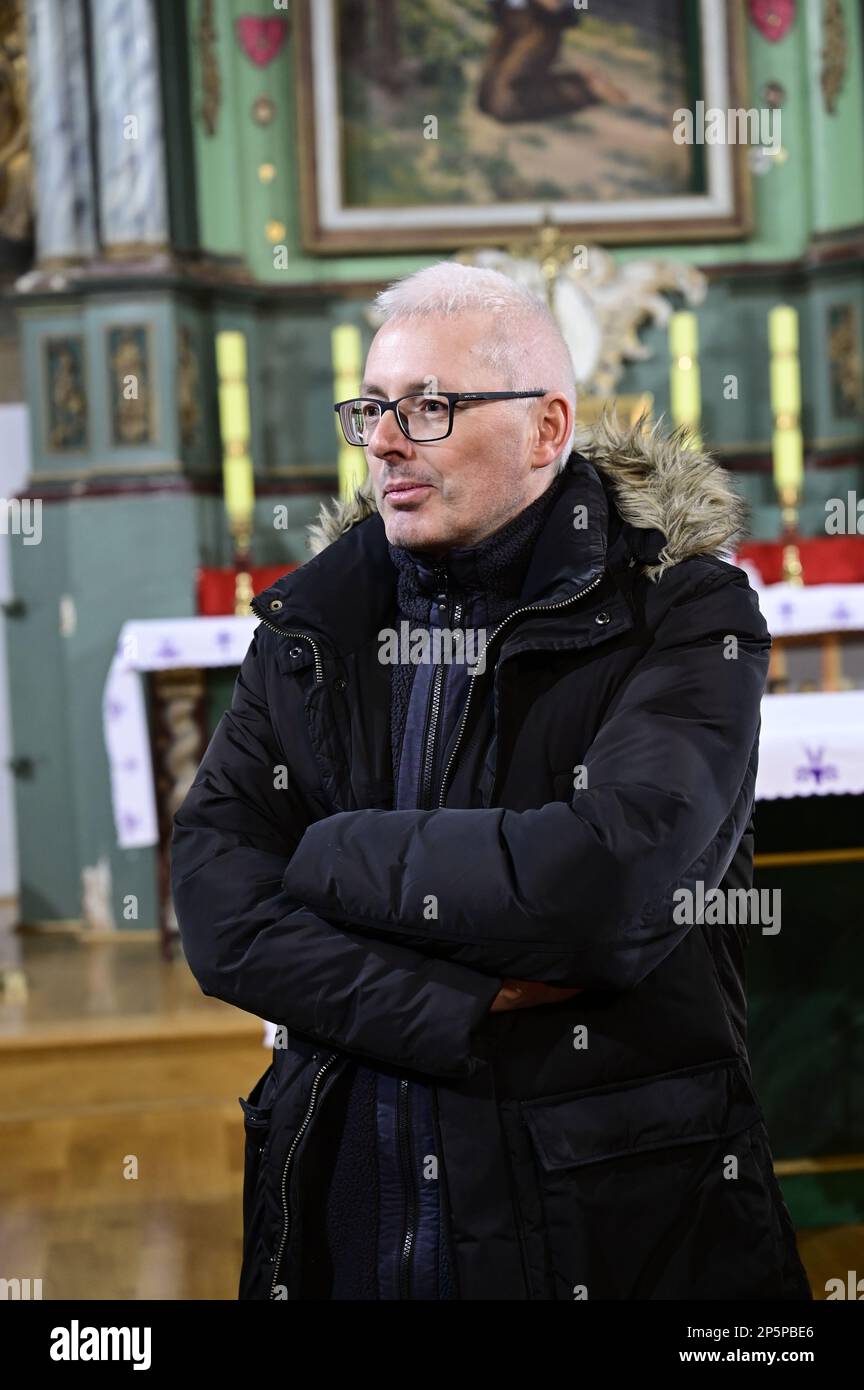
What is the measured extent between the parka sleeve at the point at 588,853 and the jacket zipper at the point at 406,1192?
0.53ft

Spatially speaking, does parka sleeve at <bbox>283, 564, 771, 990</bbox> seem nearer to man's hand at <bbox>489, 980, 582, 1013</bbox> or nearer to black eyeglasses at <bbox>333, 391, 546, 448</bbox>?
man's hand at <bbox>489, 980, 582, 1013</bbox>

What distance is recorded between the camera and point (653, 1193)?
1611 millimetres

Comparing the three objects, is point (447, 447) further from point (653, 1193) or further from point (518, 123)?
point (518, 123)

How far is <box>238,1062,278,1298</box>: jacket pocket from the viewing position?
5.61ft

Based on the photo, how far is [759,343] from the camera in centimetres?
612

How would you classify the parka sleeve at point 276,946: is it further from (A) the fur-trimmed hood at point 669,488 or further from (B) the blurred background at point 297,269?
(B) the blurred background at point 297,269

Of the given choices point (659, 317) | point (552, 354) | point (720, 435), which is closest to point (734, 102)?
point (659, 317)

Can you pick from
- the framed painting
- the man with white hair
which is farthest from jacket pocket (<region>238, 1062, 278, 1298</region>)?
the framed painting

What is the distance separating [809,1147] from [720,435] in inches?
138

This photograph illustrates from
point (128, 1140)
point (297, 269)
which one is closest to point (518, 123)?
point (297, 269)

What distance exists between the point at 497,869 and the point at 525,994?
5.7 inches

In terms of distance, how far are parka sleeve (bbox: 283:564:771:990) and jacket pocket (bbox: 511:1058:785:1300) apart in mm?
138

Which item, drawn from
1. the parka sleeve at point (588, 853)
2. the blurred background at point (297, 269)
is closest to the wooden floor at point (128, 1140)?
the blurred background at point (297, 269)

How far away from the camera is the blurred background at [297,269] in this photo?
18.6ft
